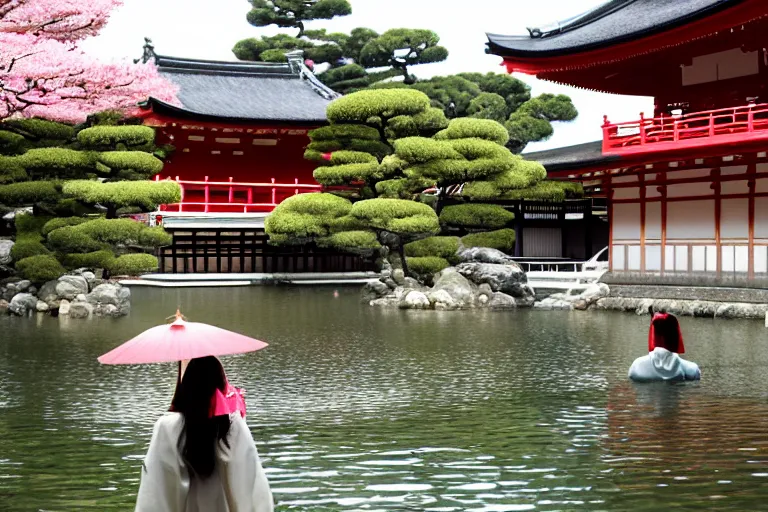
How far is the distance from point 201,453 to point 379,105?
24977 millimetres

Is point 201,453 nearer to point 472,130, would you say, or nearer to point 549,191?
point 472,130

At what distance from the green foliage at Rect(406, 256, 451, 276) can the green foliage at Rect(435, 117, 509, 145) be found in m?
3.47

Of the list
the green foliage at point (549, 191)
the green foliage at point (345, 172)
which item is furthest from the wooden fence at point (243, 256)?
the green foliage at point (549, 191)

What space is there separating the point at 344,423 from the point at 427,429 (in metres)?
0.92

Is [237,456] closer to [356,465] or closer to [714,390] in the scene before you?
[356,465]

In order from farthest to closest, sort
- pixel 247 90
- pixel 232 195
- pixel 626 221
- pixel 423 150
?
1. pixel 247 90
2. pixel 232 195
3. pixel 626 221
4. pixel 423 150

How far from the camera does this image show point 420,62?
184ft

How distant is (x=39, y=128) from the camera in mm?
26875

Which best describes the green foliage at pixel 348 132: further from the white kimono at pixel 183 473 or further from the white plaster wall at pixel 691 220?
the white kimono at pixel 183 473

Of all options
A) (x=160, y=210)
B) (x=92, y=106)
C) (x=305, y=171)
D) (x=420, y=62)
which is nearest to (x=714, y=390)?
(x=92, y=106)

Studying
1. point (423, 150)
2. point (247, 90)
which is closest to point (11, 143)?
point (423, 150)

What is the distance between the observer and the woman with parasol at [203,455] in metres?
4.62

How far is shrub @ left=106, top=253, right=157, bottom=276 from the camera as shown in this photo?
1018 inches

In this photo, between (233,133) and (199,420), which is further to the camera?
(233,133)
